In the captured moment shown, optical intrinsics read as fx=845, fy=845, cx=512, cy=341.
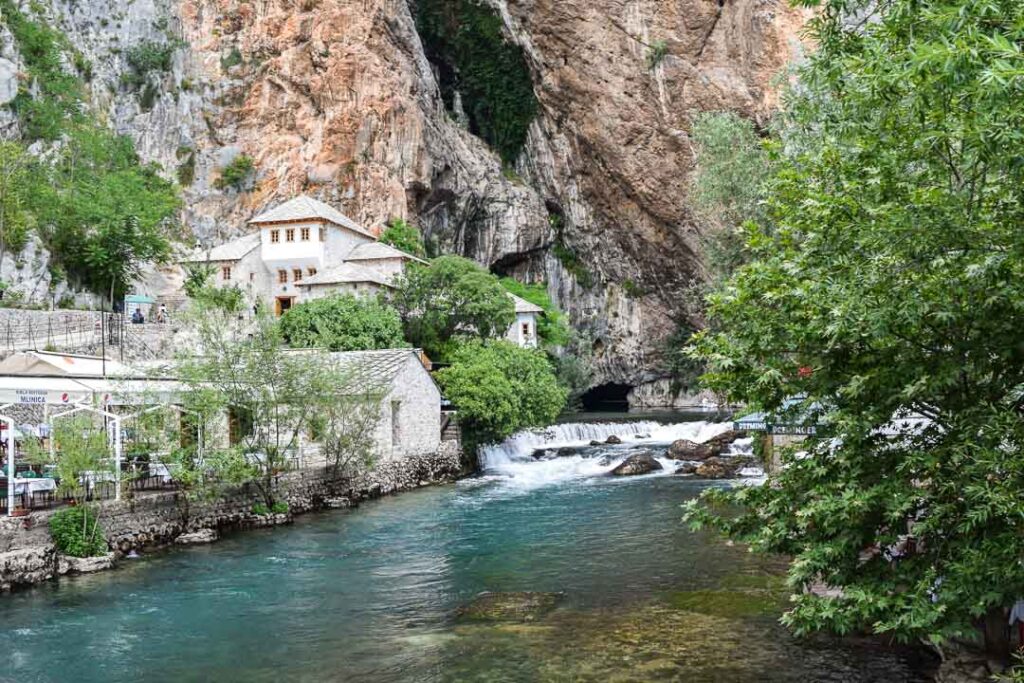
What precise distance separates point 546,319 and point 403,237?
11304mm

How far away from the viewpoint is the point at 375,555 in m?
19.4

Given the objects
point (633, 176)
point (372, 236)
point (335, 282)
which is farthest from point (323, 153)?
point (633, 176)

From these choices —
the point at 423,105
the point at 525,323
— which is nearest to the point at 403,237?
the point at 525,323

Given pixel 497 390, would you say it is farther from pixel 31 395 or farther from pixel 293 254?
pixel 293 254

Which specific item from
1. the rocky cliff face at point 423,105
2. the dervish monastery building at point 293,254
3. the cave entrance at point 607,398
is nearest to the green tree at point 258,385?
the dervish monastery building at point 293,254

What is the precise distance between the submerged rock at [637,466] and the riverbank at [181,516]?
6.84 meters

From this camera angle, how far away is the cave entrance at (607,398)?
72125 mm

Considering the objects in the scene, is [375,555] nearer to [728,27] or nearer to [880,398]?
[880,398]

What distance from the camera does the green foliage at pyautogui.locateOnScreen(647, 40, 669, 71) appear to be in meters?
59.6

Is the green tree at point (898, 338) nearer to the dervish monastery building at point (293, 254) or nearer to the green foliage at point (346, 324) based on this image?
the green foliage at point (346, 324)

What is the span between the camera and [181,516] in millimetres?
20797

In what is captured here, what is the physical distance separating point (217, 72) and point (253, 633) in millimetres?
54813

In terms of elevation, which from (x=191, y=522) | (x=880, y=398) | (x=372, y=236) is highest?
(x=372, y=236)

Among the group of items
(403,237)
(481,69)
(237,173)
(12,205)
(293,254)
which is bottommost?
(293,254)
